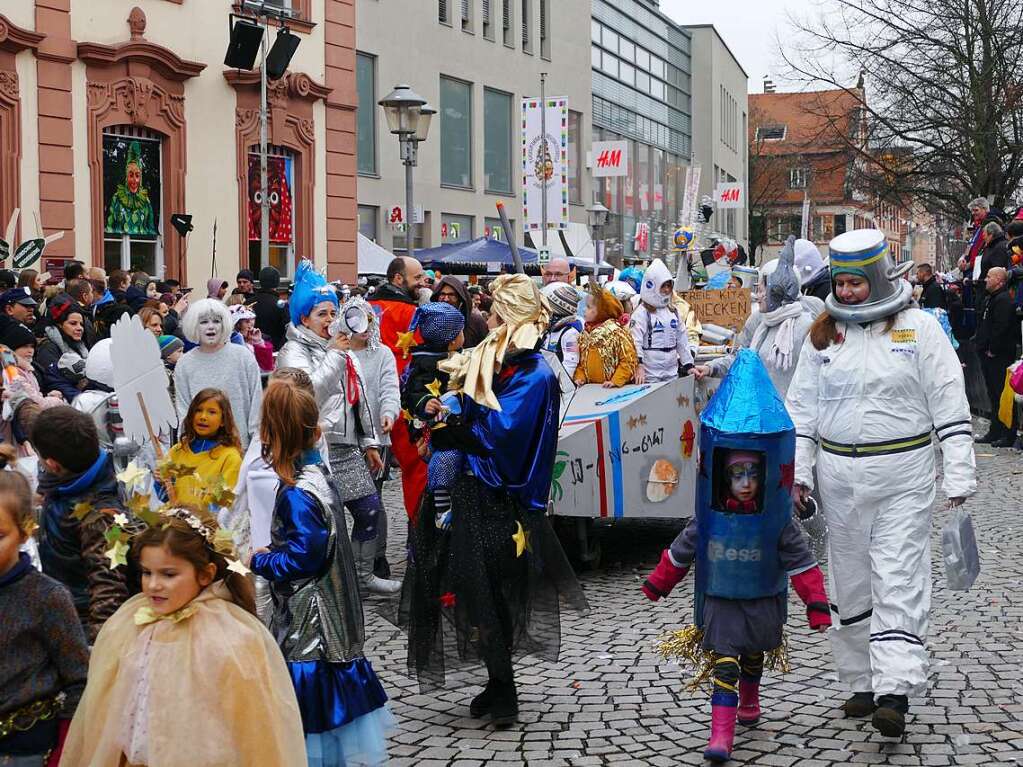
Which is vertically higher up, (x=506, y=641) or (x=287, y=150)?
(x=287, y=150)

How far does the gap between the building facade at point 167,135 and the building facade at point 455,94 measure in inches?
157

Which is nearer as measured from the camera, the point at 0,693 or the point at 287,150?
the point at 0,693

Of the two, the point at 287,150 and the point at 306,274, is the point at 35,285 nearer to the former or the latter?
the point at 306,274

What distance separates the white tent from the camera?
24859 mm

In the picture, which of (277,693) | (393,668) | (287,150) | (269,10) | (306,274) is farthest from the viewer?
(287,150)

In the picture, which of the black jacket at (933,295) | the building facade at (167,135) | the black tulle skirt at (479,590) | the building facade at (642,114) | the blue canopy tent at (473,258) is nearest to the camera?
the black tulle skirt at (479,590)

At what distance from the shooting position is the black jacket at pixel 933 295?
20.4 meters

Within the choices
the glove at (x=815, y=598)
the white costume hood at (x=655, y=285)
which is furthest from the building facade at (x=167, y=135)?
the glove at (x=815, y=598)

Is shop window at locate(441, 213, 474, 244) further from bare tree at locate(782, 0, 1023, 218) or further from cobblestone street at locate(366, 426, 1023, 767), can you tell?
cobblestone street at locate(366, 426, 1023, 767)

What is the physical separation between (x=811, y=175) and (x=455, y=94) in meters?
8.87

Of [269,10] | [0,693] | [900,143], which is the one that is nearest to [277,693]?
[0,693]

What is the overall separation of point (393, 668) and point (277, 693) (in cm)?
300

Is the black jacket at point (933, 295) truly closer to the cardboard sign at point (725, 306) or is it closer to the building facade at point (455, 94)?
the cardboard sign at point (725, 306)

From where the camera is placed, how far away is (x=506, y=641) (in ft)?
18.3
